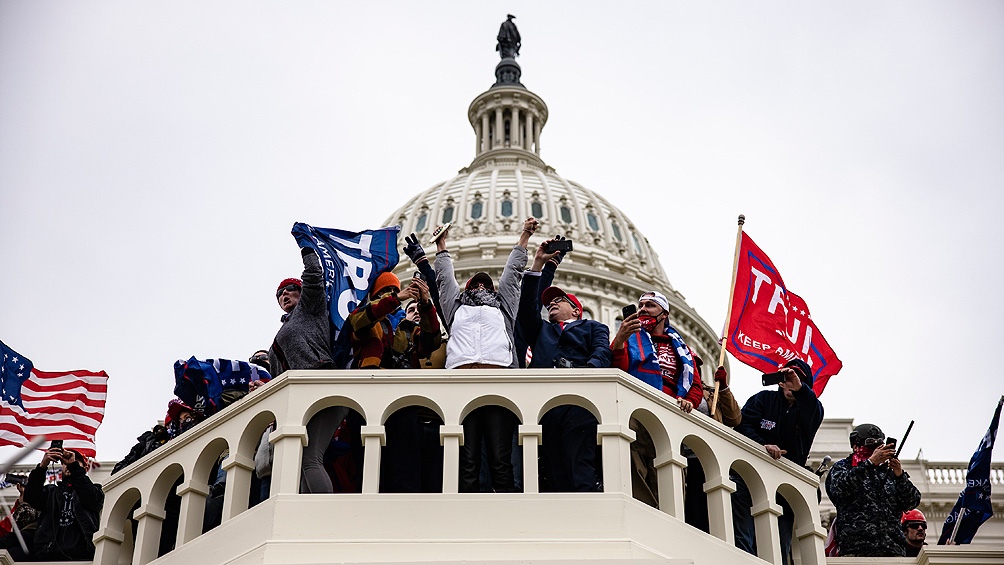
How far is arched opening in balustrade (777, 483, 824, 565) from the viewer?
12.8 metres

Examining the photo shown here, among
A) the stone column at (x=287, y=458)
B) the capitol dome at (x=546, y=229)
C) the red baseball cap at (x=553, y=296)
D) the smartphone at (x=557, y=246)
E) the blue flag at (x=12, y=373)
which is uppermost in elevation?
the capitol dome at (x=546, y=229)

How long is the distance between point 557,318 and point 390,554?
3.33 meters

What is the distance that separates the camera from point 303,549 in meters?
11.2

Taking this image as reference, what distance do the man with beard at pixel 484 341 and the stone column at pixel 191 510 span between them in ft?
7.22

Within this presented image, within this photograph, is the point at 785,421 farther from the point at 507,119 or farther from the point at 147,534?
the point at 507,119

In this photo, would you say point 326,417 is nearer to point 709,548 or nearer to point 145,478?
point 145,478

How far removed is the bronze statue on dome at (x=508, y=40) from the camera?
9300 centimetres

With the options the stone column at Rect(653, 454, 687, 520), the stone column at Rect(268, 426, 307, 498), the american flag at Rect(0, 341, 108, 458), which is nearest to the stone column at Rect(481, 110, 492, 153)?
the american flag at Rect(0, 341, 108, 458)

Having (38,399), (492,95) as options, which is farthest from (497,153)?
(38,399)

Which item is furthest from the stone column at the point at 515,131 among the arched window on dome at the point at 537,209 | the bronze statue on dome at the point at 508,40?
the arched window on dome at the point at 537,209

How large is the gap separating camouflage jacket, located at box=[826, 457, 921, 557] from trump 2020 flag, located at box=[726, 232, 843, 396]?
1.62 meters

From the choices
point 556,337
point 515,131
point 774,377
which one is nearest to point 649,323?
point 556,337

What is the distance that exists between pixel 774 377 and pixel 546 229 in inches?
2198

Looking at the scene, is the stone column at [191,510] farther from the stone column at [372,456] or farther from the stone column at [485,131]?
the stone column at [485,131]
